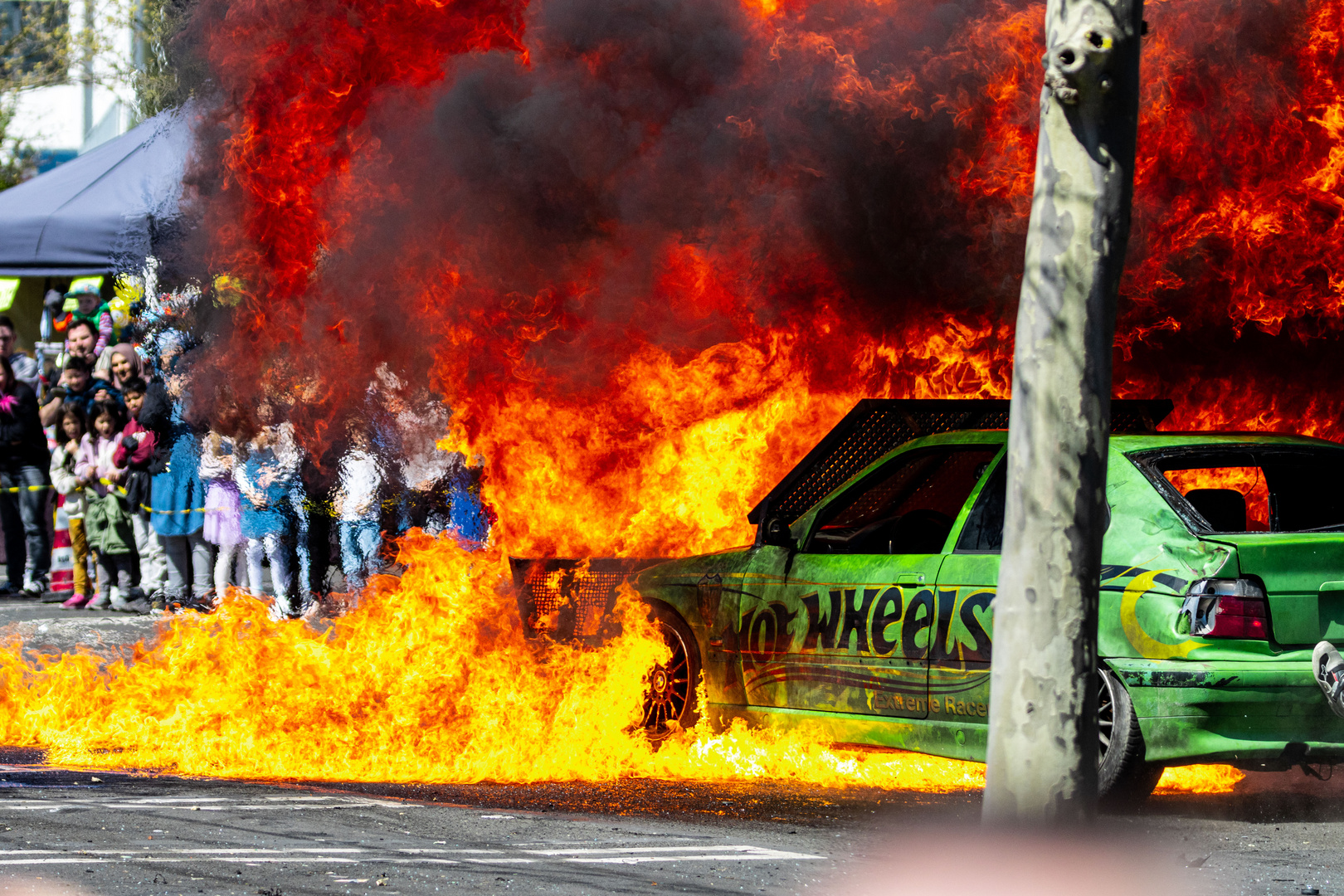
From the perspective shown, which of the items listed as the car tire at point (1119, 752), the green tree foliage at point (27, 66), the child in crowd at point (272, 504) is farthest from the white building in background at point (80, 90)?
the car tire at point (1119, 752)

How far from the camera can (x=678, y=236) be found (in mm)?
9625

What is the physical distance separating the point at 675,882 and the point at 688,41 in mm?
5811

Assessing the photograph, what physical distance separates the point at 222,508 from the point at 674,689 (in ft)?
20.9

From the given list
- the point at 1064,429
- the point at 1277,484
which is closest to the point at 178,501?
the point at 1277,484

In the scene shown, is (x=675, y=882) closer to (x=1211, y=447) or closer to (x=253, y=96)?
(x=1211, y=447)

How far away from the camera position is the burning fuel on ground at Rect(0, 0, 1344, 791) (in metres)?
8.95

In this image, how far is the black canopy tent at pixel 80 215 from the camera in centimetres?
1530

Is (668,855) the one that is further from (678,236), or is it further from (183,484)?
(183,484)

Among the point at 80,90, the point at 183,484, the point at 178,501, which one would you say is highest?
the point at 80,90

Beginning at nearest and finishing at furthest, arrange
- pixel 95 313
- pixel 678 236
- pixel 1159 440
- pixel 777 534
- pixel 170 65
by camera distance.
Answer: pixel 1159 440 < pixel 777 534 < pixel 678 236 < pixel 170 65 < pixel 95 313

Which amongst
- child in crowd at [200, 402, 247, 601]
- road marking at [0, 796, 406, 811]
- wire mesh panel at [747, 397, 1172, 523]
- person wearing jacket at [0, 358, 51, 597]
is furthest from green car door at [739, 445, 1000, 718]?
person wearing jacket at [0, 358, 51, 597]

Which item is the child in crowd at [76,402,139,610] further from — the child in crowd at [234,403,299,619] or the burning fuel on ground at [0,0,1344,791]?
the burning fuel on ground at [0,0,1344,791]

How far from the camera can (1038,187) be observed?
5535 mm

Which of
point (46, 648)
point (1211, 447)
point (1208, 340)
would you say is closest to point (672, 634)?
point (1211, 447)
